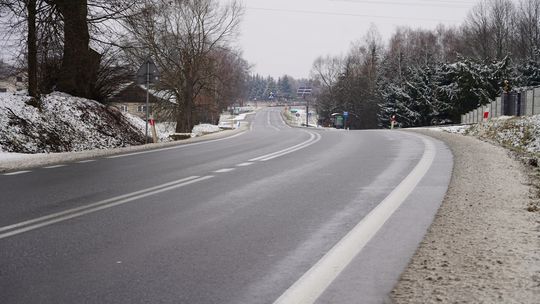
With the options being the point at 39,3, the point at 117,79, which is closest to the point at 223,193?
the point at 39,3

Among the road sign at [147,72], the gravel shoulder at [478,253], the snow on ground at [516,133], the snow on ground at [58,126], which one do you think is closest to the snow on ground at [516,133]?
the snow on ground at [516,133]

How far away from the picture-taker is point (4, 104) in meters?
16.1

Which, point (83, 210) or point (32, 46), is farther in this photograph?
point (32, 46)

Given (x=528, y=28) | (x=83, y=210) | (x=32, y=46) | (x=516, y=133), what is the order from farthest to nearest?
(x=528, y=28)
(x=516, y=133)
(x=32, y=46)
(x=83, y=210)

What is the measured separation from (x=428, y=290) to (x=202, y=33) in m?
38.5

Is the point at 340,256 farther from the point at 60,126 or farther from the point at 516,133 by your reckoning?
the point at 516,133

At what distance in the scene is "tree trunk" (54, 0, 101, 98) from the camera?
18672 mm

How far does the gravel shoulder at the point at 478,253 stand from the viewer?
3295 millimetres

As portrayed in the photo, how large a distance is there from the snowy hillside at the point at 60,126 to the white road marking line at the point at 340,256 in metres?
11.3

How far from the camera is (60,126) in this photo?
17.6 metres

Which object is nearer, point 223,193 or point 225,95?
point 223,193

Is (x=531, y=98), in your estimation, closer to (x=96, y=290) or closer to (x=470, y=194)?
(x=470, y=194)

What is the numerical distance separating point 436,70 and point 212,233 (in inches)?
2151

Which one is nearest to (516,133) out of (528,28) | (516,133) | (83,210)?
(516,133)
